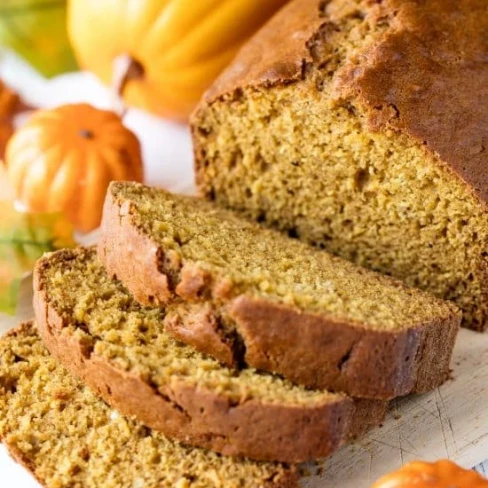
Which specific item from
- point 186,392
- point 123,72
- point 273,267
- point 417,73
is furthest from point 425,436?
point 123,72

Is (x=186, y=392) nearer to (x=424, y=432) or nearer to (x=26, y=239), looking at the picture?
(x=424, y=432)

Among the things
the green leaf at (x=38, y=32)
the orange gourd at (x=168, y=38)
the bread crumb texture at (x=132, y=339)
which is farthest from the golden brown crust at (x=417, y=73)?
the green leaf at (x=38, y=32)

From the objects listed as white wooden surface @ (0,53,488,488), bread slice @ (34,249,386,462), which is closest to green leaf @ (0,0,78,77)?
white wooden surface @ (0,53,488,488)

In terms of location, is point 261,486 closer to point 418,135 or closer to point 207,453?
point 207,453

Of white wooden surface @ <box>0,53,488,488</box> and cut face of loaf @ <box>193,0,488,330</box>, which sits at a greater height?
cut face of loaf @ <box>193,0,488,330</box>

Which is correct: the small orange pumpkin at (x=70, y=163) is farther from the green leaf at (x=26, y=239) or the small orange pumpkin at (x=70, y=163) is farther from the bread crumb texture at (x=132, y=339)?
the bread crumb texture at (x=132, y=339)

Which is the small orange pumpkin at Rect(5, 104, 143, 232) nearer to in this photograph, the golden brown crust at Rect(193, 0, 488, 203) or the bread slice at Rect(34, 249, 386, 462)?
the golden brown crust at Rect(193, 0, 488, 203)

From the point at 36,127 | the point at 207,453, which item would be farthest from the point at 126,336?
the point at 36,127
